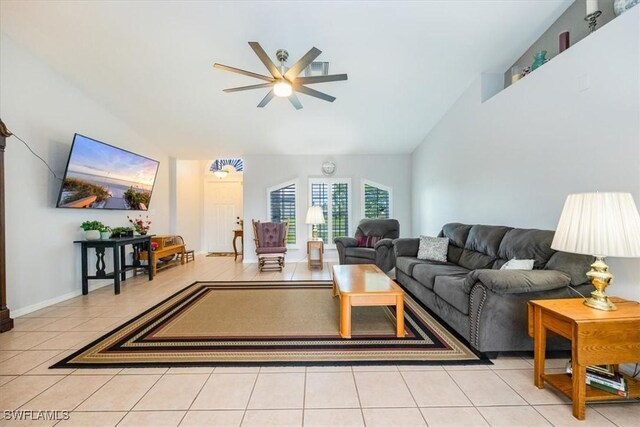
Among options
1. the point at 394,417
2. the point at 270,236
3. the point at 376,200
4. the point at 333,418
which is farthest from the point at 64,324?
the point at 376,200

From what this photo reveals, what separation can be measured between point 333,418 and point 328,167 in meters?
5.57

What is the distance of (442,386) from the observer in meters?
1.87

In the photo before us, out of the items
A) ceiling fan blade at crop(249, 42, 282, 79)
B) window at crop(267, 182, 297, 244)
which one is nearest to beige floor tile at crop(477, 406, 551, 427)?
ceiling fan blade at crop(249, 42, 282, 79)

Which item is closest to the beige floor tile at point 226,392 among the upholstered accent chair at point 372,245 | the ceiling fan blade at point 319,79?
the ceiling fan blade at point 319,79

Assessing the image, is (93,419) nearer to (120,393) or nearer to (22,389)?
(120,393)

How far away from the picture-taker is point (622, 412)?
162 centimetres

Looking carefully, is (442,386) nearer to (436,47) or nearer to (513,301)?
(513,301)

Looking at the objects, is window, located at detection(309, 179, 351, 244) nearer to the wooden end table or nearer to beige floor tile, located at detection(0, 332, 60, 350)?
beige floor tile, located at detection(0, 332, 60, 350)

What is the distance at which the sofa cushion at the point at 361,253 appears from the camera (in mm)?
4989

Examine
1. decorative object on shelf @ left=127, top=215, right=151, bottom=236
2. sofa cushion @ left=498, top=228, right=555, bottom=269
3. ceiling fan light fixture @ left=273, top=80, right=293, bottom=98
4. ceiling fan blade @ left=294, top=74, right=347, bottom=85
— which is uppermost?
ceiling fan blade @ left=294, top=74, right=347, bottom=85

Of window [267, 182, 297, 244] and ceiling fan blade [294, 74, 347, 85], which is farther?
window [267, 182, 297, 244]

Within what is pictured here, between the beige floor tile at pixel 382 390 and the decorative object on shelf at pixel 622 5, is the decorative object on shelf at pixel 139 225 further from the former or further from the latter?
the decorative object on shelf at pixel 622 5

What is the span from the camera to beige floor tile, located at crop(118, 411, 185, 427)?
1549 millimetres

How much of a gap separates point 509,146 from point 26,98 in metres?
5.85
